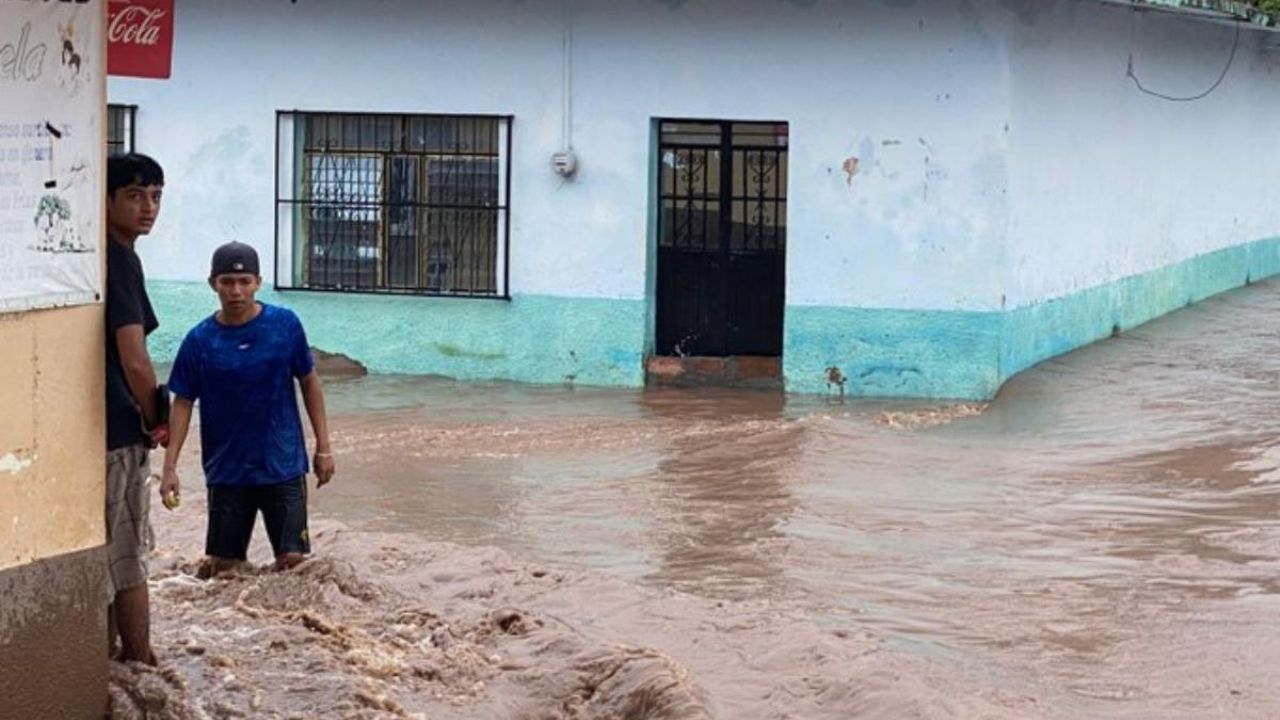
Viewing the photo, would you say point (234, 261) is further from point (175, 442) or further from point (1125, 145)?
point (1125, 145)

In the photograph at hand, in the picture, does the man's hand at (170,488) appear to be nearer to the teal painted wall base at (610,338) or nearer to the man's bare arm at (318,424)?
the man's bare arm at (318,424)

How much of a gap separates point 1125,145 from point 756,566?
417 inches

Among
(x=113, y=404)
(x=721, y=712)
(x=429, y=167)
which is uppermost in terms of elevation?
(x=429, y=167)

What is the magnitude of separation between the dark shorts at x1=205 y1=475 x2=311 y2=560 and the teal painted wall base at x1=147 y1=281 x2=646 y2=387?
804 centimetres

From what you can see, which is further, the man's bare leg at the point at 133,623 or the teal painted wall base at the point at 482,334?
the teal painted wall base at the point at 482,334

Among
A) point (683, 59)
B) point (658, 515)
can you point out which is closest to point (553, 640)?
point (658, 515)

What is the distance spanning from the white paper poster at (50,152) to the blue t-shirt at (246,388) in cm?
164

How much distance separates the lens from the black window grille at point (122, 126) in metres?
17.0

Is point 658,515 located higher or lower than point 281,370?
lower

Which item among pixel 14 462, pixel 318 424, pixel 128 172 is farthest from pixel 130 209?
pixel 318 424

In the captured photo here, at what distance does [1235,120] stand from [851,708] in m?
18.5

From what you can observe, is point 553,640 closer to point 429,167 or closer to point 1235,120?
point 429,167

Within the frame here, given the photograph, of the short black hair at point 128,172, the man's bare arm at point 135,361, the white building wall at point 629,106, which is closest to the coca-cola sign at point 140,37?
the short black hair at point 128,172

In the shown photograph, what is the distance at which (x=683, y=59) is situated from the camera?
15820 mm
